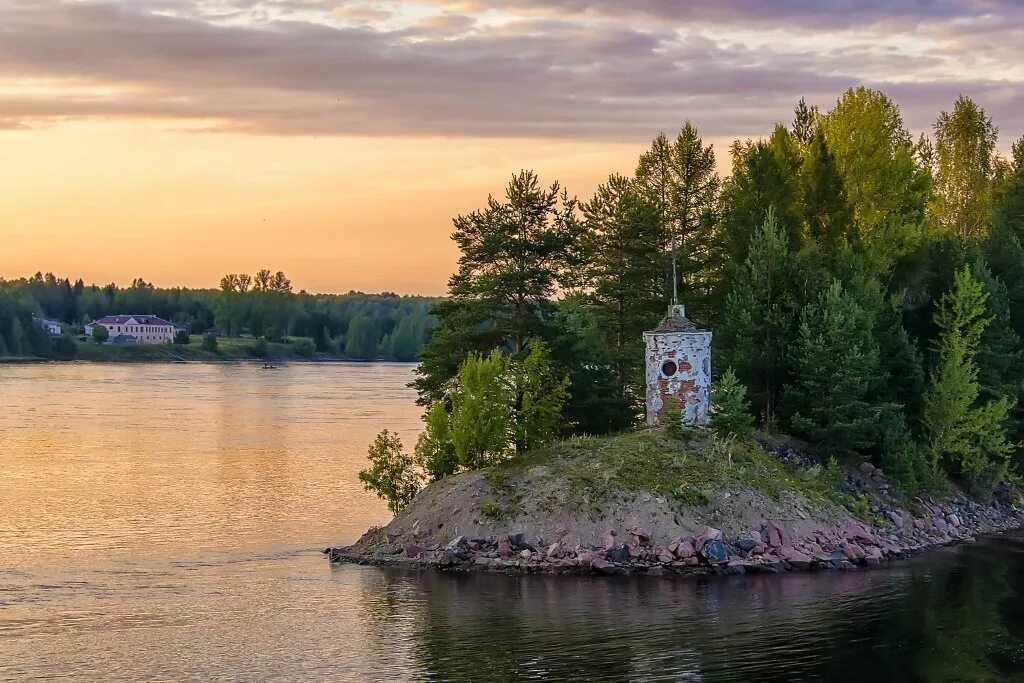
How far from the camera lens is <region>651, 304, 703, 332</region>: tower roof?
5853 cm

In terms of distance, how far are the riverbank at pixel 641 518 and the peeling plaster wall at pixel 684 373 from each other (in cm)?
163

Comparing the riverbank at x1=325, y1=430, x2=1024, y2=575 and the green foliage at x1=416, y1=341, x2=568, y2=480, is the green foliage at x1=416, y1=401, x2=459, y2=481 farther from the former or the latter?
the riverbank at x1=325, y1=430, x2=1024, y2=575

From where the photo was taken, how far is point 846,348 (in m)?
61.2

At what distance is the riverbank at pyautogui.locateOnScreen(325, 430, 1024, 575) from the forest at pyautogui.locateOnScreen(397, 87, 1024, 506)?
4003mm

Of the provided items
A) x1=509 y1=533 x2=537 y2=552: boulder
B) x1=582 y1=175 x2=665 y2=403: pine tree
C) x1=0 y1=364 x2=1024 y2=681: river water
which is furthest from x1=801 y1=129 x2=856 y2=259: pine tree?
x1=509 y1=533 x2=537 y2=552: boulder

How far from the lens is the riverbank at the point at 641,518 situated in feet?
165

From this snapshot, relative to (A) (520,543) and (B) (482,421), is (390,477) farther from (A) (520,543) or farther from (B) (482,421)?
(A) (520,543)

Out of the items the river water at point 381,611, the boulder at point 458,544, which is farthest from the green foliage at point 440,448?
the boulder at point 458,544

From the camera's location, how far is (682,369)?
58062mm

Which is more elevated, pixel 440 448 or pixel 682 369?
pixel 682 369

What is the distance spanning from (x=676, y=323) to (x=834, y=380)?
27.6 ft

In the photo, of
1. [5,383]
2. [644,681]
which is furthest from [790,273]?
[5,383]

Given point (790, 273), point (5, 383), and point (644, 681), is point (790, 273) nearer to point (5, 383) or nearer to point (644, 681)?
point (644, 681)

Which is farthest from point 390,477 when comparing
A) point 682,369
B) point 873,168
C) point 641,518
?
Answer: point 873,168
